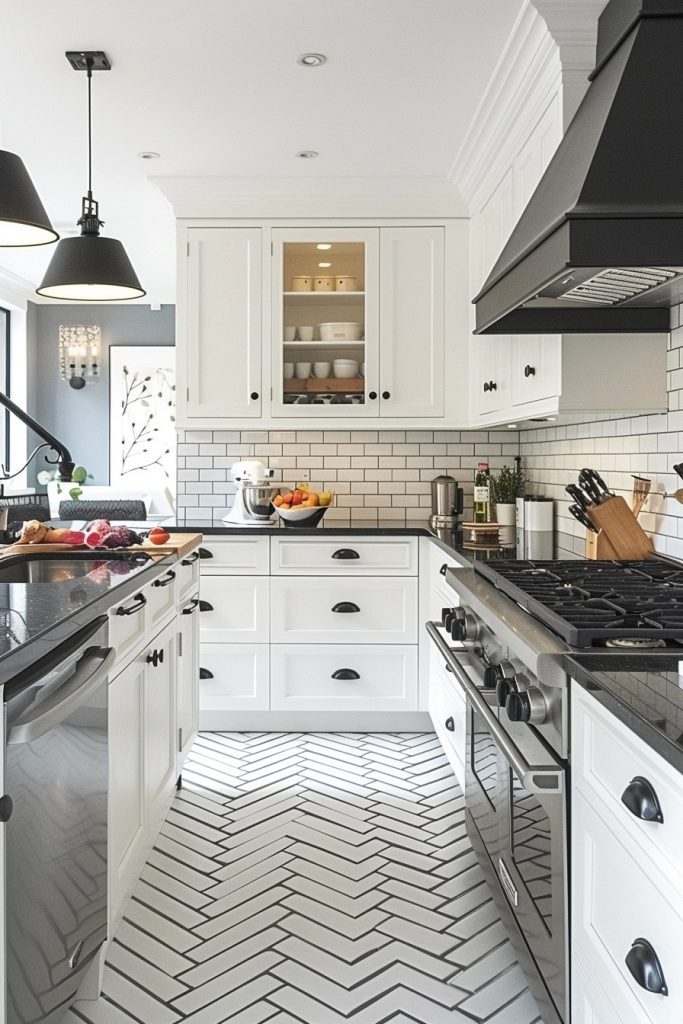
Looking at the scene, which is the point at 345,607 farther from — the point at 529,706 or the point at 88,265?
the point at 529,706

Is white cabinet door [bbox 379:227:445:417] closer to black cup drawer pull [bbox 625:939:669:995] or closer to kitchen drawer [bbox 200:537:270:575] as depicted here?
kitchen drawer [bbox 200:537:270:575]

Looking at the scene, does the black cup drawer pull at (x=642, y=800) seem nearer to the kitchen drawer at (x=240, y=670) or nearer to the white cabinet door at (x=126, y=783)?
the white cabinet door at (x=126, y=783)

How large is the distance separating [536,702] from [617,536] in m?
1.17

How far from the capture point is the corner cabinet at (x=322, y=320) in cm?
430

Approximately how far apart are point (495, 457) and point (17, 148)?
2.64 m

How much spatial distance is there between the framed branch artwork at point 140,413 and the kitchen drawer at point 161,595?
581cm

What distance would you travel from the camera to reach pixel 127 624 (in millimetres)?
2205

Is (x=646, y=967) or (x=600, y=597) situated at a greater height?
(x=600, y=597)

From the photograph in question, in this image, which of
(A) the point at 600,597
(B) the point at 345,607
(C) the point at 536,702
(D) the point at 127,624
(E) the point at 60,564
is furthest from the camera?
(B) the point at 345,607

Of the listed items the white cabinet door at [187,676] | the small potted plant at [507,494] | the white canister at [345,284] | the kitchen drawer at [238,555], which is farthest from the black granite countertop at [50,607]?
the white canister at [345,284]

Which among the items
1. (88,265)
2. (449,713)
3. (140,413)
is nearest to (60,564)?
(88,265)

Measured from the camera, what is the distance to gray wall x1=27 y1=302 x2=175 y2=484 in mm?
8508

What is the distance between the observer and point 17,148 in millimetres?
3779

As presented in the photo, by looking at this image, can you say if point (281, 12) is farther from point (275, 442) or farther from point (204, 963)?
point (204, 963)
